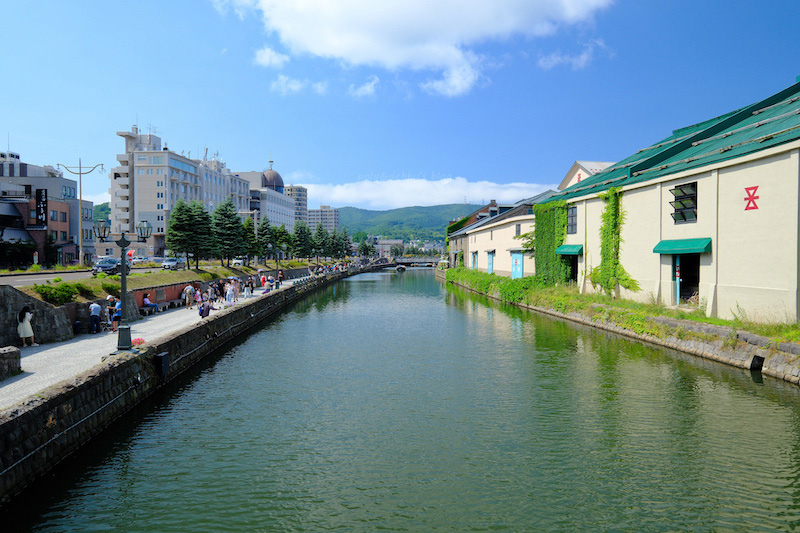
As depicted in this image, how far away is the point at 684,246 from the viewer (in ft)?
78.4

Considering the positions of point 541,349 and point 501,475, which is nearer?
point 501,475

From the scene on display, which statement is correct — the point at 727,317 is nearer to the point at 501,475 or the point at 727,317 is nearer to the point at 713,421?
the point at 713,421

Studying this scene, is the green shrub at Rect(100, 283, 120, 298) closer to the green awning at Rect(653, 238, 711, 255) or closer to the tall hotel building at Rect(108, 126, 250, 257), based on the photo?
the green awning at Rect(653, 238, 711, 255)

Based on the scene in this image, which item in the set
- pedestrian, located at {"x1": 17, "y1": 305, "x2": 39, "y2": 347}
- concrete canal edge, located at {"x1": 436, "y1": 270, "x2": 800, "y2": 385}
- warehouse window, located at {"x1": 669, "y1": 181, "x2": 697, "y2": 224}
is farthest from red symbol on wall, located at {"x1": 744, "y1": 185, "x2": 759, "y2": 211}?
pedestrian, located at {"x1": 17, "y1": 305, "x2": 39, "y2": 347}

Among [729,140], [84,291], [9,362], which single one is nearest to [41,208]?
[84,291]

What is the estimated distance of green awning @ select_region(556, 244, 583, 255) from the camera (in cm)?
3575

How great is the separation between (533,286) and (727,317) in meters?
20.0

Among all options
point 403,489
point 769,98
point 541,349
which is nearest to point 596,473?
point 403,489

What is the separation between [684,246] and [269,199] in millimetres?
140855

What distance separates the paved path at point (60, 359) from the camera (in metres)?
12.1

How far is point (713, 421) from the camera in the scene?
42.8 ft

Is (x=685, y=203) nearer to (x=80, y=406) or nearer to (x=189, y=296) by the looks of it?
(x=80, y=406)

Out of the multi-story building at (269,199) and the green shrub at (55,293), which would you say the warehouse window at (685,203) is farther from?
the multi-story building at (269,199)

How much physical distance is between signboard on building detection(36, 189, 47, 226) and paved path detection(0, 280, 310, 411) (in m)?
46.3
